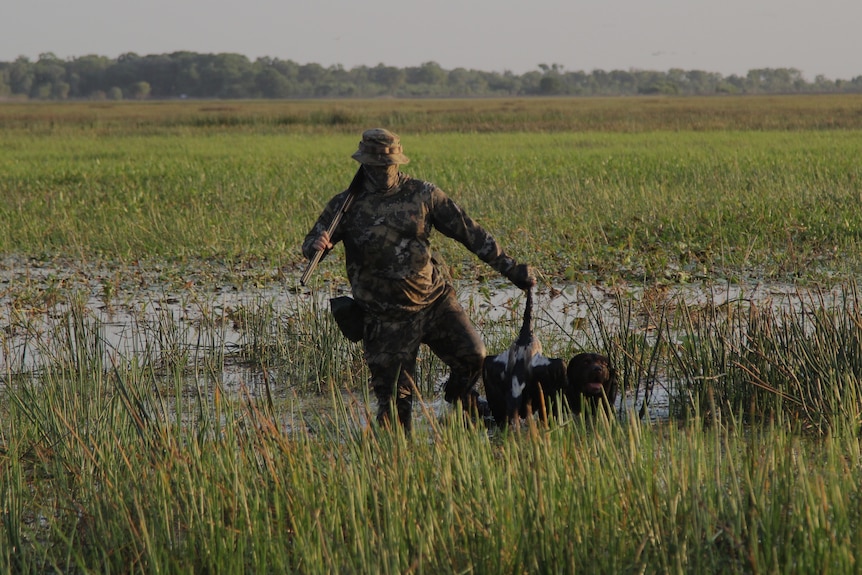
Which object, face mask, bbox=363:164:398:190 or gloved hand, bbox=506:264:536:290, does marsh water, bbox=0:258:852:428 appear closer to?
gloved hand, bbox=506:264:536:290

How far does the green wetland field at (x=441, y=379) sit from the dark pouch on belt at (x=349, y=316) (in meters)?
0.35

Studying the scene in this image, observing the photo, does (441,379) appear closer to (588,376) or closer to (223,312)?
(588,376)

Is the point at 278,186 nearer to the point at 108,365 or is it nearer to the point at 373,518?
the point at 108,365

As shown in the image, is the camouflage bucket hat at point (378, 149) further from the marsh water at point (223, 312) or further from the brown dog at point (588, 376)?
the marsh water at point (223, 312)

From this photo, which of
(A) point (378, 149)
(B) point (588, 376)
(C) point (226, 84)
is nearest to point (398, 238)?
(A) point (378, 149)

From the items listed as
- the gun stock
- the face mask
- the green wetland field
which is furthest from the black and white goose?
the gun stock

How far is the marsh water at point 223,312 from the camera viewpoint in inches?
241

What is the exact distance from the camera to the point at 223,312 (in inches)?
297

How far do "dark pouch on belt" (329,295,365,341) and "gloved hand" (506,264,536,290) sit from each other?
77cm

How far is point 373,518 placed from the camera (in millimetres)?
3463

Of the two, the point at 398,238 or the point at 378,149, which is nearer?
the point at 378,149

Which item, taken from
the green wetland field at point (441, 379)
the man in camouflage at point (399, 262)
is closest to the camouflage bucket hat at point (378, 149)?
the man in camouflage at point (399, 262)

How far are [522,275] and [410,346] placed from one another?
673 mm

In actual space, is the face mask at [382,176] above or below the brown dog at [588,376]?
above
